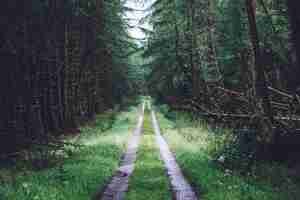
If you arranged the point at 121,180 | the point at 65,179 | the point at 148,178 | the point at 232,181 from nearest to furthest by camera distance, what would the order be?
the point at 232,181 < the point at 65,179 < the point at 121,180 < the point at 148,178

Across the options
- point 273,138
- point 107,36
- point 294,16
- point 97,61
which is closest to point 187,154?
point 273,138

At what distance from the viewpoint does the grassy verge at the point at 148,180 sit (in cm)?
1051

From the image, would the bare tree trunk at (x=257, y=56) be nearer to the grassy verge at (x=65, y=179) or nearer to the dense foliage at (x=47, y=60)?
the grassy verge at (x=65, y=179)

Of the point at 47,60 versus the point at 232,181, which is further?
the point at 47,60

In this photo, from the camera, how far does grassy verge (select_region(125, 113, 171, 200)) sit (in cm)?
Answer: 1051

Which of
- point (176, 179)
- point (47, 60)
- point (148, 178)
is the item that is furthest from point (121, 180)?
point (47, 60)

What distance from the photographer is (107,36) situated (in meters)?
33.2

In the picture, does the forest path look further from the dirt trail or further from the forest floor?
the dirt trail

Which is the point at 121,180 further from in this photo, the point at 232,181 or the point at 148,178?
the point at 232,181

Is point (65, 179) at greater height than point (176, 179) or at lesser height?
greater

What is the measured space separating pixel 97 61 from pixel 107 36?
5.58 meters

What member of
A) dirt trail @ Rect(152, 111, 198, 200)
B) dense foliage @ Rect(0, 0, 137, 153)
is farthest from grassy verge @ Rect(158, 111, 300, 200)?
dense foliage @ Rect(0, 0, 137, 153)

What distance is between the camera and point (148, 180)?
40.8ft

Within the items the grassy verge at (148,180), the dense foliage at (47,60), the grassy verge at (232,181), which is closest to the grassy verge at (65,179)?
the grassy verge at (148,180)
